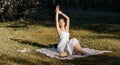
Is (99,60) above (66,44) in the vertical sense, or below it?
below

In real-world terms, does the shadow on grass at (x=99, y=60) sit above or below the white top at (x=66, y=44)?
below

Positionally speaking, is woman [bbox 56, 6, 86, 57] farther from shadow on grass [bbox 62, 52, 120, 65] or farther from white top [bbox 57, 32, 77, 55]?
shadow on grass [bbox 62, 52, 120, 65]

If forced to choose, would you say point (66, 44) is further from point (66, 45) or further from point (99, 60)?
point (99, 60)

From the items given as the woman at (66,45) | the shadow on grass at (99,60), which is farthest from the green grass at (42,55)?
the woman at (66,45)

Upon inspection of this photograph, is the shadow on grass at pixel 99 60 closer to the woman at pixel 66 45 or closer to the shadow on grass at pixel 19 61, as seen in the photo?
the woman at pixel 66 45

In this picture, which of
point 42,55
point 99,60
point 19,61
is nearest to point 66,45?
point 42,55

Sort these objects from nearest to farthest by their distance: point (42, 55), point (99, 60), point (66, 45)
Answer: point (99, 60) → point (66, 45) → point (42, 55)

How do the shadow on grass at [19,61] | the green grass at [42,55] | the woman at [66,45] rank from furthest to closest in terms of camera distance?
1. the woman at [66,45]
2. the green grass at [42,55]
3. the shadow on grass at [19,61]

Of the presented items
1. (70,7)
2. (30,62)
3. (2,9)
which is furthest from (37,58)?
(70,7)

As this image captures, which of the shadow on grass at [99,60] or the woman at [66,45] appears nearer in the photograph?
the shadow on grass at [99,60]

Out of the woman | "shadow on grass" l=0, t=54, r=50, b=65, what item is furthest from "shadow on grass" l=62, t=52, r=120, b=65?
"shadow on grass" l=0, t=54, r=50, b=65

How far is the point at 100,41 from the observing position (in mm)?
22141

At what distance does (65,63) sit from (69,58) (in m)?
0.97

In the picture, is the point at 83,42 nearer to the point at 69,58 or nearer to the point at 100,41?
the point at 100,41
